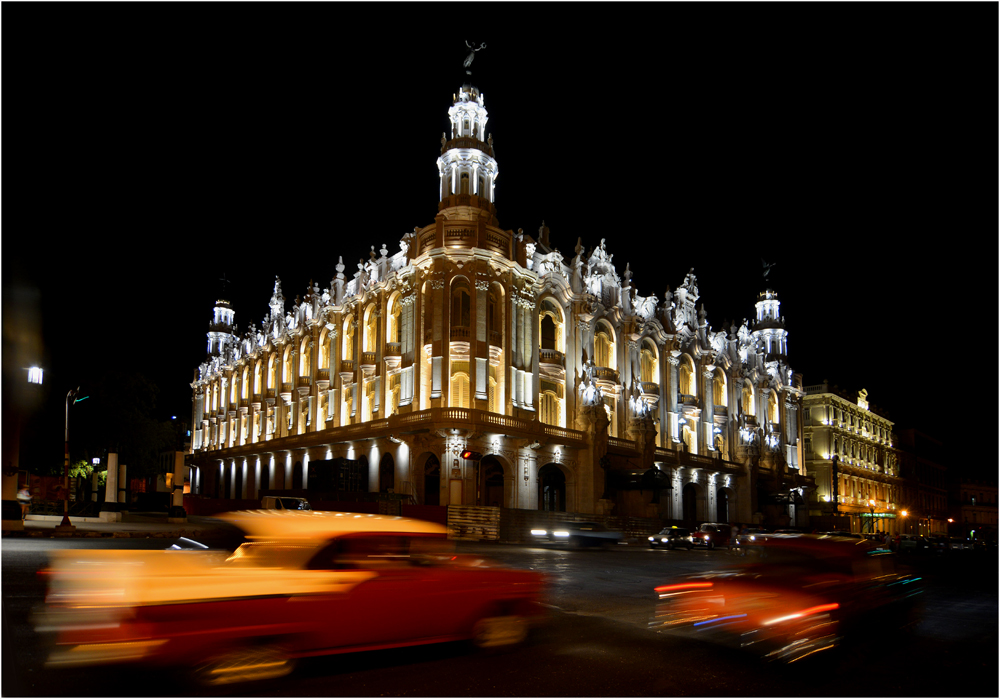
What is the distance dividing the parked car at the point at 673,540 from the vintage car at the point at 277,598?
2783 centimetres

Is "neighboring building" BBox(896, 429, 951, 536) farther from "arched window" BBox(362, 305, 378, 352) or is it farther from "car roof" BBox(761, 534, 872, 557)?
"car roof" BBox(761, 534, 872, 557)

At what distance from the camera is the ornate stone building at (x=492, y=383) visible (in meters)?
41.8

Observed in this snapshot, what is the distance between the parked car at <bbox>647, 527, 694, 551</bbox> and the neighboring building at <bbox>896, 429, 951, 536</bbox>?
7691 centimetres

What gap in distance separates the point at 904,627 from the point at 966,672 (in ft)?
8.09

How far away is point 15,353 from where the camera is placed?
36125 millimetres

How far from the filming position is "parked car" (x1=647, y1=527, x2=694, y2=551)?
35.4 m

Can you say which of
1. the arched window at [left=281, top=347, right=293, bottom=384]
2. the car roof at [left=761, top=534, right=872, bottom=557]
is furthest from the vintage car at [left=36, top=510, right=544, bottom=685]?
the arched window at [left=281, top=347, right=293, bottom=384]

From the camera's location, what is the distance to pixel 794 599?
28.0 feet

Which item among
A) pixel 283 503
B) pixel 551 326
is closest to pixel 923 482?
pixel 551 326

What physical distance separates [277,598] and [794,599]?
5.77 metres

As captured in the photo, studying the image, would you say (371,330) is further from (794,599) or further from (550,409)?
(794,599)

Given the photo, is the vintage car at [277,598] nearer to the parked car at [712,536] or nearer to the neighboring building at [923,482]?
the parked car at [712,536]

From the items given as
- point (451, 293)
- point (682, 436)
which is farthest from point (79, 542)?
point (682, 436)

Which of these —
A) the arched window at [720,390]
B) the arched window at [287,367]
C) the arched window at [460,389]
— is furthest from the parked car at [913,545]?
the arched window at [287,367]
